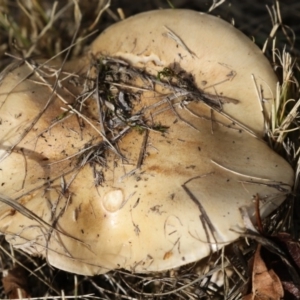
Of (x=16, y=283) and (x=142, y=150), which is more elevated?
(x=142, y=150)

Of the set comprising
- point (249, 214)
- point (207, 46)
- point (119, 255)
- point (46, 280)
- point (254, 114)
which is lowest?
point (46, 280)

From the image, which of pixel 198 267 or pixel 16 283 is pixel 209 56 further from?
pixel 16 283

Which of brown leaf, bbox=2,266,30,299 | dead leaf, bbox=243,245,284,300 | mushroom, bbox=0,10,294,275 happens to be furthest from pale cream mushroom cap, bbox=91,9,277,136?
brown leaf, bbox=2,266,30,299

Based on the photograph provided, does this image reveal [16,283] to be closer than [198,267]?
No

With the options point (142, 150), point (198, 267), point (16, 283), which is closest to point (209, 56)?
point (142, 150)

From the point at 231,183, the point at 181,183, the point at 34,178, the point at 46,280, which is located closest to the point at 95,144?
the point at 34,178

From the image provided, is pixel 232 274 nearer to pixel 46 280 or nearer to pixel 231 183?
pixel 231 183
